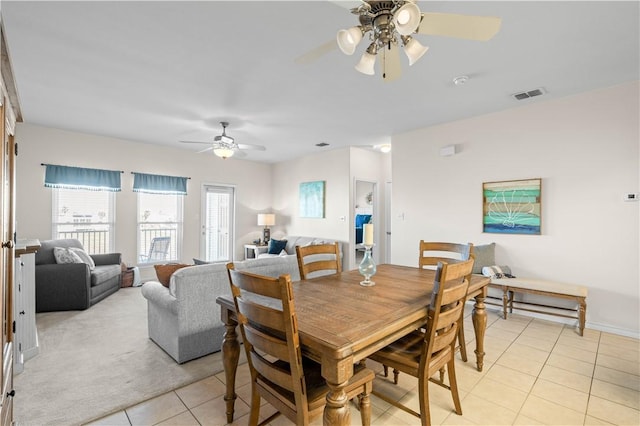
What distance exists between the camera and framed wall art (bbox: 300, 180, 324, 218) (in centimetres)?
645

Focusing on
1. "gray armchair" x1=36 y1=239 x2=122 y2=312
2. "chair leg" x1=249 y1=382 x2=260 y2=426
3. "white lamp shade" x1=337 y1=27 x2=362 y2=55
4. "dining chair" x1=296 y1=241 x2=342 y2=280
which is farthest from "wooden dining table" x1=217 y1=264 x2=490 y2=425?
"gray armchair" x1=36 y1=239 x2=122 y2=312

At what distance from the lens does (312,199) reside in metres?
6.65

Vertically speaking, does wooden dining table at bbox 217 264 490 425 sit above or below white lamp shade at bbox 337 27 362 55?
below

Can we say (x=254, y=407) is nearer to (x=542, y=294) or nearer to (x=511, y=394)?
(x=511, y=394)

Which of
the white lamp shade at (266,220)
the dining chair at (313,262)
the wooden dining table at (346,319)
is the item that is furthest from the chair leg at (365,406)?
the white lamp shade at (266,220)

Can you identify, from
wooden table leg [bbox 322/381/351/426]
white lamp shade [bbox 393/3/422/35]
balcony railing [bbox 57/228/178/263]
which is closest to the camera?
wooden table leg [bbox 322/381/351/426]

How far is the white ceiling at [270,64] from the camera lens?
2.10m

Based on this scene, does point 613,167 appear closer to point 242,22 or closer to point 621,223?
point 621,223

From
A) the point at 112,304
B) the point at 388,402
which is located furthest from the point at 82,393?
the point at 112,304

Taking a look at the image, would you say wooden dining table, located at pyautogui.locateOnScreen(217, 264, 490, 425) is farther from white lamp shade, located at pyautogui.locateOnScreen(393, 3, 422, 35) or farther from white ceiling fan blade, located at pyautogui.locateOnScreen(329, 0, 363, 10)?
white ceiling fan blade, located at pyautogui.locateOnScreen(329, 0, 363, 10)

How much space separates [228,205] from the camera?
7.11m

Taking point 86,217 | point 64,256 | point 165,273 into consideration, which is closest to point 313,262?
point 165,273

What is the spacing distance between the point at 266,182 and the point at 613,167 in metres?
6.40

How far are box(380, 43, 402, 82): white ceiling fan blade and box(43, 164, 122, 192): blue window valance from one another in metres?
5.35
